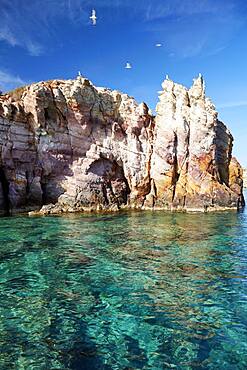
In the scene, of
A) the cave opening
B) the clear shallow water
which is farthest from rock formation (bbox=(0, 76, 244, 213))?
the clear shallow water

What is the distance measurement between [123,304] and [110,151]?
116 ft

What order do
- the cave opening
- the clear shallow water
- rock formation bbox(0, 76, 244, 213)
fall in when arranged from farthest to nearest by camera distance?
rock formation bbox(0, 76, 244, 213)
the cave opening
the clear shallow water

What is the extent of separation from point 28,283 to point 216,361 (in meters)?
8.00

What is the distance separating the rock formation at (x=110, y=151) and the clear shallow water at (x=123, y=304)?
1918 cm

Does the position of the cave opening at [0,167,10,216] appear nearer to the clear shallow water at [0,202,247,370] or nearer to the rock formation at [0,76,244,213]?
the rock formation at [0,76,244,213]

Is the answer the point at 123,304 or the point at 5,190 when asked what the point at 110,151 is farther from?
the point at 123,304

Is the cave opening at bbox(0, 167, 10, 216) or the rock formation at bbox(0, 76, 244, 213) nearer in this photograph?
the cave opening at bbox(0, 167, 10, 216)

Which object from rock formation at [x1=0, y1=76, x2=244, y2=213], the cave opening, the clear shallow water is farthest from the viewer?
rock formation at [x1=0, y1=76, x2=244, y2=213]

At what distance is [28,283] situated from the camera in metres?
13.5

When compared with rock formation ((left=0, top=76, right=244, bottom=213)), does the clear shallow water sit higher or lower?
lower

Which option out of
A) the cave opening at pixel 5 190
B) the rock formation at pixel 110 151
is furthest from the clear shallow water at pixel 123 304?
the rock formation at pixel 110 151

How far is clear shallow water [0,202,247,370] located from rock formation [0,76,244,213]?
1918 centimetres

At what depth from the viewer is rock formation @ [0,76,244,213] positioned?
40037mm

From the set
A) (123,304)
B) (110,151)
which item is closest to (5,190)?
(110,151)
